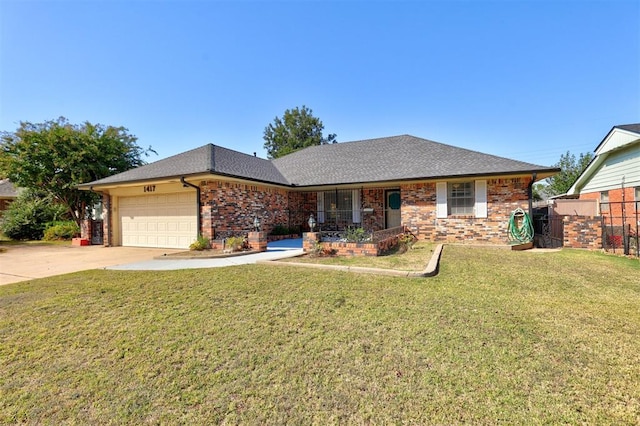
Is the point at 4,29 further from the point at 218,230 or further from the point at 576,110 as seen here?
the point at 576,110

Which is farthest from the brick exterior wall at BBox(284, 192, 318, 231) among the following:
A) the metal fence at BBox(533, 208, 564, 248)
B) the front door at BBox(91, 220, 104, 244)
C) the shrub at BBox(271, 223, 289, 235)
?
the metal fence at BBox(533, 208, 564, 248)

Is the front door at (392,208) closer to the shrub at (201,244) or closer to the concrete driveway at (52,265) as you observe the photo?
the shrub at (201,244)

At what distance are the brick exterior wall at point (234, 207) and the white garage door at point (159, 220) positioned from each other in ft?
2.57

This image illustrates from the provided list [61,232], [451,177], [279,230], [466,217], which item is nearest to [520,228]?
[466,217]

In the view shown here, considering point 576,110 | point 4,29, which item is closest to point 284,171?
point 4,29

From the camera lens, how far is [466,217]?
10531mm

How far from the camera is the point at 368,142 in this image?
16172 millimetres

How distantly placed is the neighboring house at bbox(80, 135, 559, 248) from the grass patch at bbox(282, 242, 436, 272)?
3.62m

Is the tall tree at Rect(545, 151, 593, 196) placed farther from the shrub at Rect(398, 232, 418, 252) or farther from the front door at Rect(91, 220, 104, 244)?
the front door at Rect(91, 220, 104, 244)

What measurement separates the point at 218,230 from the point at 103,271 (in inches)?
147

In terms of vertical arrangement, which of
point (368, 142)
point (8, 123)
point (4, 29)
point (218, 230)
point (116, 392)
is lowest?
point (116, 392)

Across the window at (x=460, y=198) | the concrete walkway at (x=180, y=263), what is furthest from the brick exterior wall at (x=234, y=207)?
the window at (x=460, y=198)

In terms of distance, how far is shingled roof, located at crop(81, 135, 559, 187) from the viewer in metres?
10.2

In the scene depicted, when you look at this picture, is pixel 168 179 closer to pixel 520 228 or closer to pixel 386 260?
pixel 386 260
